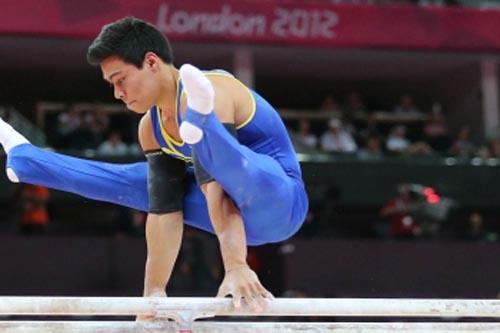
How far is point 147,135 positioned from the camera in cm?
463

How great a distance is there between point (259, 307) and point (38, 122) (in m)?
9.00

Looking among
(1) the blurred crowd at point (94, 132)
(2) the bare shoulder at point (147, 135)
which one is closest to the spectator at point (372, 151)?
(1) the blurred crowd at point (94, 132)

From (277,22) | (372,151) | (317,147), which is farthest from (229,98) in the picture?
(277,22)

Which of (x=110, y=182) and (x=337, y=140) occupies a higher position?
(x=110, y=182)

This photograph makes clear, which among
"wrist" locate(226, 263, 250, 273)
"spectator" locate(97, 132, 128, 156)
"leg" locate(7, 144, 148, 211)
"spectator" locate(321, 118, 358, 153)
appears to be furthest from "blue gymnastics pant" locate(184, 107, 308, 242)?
"spectator" locate(321, 118, 358, 153)

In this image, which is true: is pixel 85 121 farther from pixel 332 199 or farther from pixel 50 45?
pixel 332 199

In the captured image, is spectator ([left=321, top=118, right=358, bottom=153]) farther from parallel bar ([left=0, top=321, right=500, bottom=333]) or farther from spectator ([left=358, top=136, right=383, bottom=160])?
parallel bar ([left=0, top=321, right=500, bottom=333])

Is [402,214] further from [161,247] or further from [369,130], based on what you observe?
[161,247]

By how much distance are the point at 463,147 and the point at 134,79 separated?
866 cm

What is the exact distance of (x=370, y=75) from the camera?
48.1 ft

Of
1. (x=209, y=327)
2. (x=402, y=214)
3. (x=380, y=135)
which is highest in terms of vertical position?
(x=209, y=327)

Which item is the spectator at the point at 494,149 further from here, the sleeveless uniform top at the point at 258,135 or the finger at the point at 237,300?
the finger at the point at 237,300

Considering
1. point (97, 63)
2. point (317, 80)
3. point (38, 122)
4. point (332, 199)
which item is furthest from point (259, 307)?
point (317, 80)

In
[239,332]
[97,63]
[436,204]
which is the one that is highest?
[97,63]
